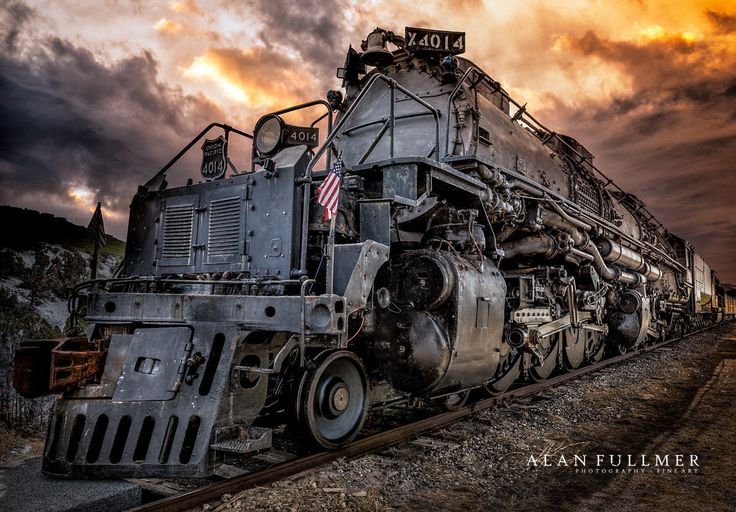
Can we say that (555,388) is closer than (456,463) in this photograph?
No

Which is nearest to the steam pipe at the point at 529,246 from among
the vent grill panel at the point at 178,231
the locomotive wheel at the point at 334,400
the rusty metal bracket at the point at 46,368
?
the locomotive wheel at the point at 334,400

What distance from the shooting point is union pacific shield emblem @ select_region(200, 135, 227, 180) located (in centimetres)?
515

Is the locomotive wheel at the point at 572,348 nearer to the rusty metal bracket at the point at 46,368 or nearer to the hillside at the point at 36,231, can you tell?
the rusty metal bracket at the point at 46,368

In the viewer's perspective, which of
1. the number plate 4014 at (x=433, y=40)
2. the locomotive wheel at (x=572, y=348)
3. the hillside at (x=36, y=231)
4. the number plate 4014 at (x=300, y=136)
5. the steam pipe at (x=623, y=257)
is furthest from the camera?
the hillside at (x=36, y=231)

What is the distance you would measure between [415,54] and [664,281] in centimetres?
1347

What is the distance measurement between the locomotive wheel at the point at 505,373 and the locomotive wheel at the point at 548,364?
2.98 ft

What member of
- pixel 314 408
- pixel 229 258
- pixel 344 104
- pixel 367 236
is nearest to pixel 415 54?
pixel 344 104

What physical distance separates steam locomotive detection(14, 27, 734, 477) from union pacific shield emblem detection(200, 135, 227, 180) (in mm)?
18

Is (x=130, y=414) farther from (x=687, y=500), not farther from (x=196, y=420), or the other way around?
(x=687, y=500)

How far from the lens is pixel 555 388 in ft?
25.1

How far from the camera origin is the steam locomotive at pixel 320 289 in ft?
11.5

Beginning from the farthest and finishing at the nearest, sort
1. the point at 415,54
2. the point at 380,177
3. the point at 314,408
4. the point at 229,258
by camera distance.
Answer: the point at 415,54 → the point at 380,177 → the point at 229,258 → the point at 314,408

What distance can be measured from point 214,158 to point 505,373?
15.0 feet

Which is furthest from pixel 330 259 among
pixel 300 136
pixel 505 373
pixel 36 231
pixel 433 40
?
pixel 36 231
